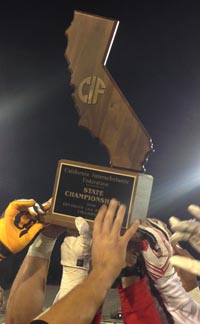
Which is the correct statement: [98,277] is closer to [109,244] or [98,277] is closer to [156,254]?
[109,244]

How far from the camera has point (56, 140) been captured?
882cm

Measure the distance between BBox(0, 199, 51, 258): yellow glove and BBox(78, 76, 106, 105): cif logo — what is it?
45 cm

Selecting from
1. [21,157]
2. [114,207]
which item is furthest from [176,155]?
[114,207]

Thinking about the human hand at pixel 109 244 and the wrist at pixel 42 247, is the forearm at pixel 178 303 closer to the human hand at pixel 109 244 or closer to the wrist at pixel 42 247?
the human hand at pixel 109 244

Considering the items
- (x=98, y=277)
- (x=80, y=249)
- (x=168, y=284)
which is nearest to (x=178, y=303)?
(x=168, y=284)

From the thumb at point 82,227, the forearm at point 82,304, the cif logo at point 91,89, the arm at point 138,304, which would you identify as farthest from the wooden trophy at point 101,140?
the forearm at point 82,304

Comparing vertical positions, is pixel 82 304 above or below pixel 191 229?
below

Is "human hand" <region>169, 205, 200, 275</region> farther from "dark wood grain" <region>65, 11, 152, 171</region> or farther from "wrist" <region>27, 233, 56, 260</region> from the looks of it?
"wrist" <region>27, 233, 56, 260</region>

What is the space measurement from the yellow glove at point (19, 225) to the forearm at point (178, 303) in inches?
19.6

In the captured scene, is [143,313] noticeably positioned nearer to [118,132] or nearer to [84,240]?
[84,240]

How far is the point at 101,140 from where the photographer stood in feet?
6.01

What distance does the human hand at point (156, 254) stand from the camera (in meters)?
1.50

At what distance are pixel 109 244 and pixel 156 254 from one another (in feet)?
1.18

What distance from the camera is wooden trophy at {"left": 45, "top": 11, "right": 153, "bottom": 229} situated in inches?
66.1
